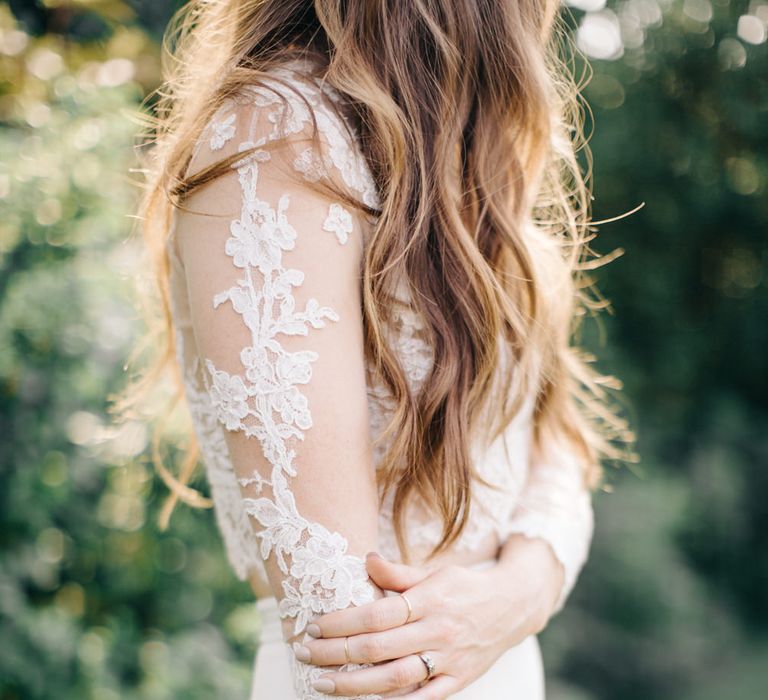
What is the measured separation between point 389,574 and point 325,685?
17 cm

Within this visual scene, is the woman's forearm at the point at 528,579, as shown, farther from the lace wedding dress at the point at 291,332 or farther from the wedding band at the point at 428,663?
the lace wedding dress at the point at 291,332

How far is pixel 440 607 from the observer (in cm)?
116

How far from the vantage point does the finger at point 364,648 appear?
41.7 inches

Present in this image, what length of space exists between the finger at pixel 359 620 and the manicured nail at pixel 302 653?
0.08 ft

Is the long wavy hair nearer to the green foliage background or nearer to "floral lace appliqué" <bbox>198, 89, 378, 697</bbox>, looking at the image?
"floral lace appliqué" <bbox>198, 89, 378, 697</bbox>

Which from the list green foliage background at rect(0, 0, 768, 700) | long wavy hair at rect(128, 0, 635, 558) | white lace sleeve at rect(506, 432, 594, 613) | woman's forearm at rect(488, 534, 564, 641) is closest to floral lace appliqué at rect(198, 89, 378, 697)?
long wavy hair at rect(128, 0, 635, 558)

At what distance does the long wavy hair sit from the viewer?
121 centimetres

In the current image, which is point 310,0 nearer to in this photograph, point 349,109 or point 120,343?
point 349,109

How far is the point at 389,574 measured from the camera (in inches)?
43.4

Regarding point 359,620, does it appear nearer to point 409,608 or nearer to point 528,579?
point 409,608

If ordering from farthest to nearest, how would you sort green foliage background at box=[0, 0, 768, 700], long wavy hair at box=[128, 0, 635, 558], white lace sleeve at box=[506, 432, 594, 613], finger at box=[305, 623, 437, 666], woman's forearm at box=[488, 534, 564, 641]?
green foliage background at box=[0, 0, 768, 700] → white lace sleeve at box=[506, 432, 594, 613] → woman's forearm at box=[488, 534, 564, 641] → long wavy hair at box=[128, 0, 635, 558] → finger at box=[305, 623, 437, 666]

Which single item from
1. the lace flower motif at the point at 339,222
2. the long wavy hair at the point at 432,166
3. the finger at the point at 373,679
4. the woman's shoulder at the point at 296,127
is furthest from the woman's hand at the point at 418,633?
the woman's shoulder at the point at 296,127

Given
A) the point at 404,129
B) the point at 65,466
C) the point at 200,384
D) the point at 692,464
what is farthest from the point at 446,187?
the point at 692,464

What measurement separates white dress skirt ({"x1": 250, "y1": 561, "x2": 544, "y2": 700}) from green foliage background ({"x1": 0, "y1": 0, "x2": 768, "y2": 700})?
0.67m
